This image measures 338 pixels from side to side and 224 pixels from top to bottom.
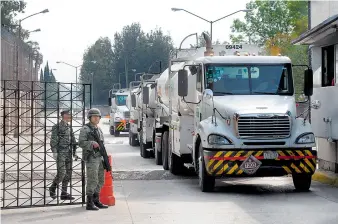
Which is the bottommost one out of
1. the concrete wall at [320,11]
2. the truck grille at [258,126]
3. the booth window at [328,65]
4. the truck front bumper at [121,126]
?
the truck front bumper at [121,126]

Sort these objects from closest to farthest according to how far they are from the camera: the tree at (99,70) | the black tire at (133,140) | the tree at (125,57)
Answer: the black tire at (133,140) → the tree at (125,57) → the tree at (99,70)

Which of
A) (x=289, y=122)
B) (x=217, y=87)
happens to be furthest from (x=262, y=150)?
(x=217, y=87)

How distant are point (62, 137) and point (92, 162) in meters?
1.49

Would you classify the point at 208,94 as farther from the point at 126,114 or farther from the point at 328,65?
the point at 126,114

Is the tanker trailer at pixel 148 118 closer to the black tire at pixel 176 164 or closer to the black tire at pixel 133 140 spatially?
the black tire at pixel 176 164

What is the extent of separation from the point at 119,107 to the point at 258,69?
111 feet

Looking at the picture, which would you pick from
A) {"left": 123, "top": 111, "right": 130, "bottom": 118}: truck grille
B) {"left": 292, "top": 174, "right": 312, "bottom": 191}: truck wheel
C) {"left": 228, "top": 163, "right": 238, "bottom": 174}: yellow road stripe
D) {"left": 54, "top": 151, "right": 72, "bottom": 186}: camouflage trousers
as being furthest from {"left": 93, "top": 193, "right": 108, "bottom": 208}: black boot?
{"left": 123, "top": 111, "right": 130, "bottom": 118}: truck grille

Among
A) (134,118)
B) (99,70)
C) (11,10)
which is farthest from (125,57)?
(134,118)

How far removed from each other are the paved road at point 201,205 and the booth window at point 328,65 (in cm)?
278

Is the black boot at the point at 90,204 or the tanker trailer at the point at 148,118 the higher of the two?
the tanker trailer at the point at 148,118

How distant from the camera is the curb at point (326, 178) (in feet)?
62.1

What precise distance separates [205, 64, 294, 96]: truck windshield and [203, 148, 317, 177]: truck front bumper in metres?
1.67

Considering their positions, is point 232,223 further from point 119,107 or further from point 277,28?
point 277,28

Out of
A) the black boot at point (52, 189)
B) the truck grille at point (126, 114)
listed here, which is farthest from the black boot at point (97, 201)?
the truck grille at point (126, 114)
